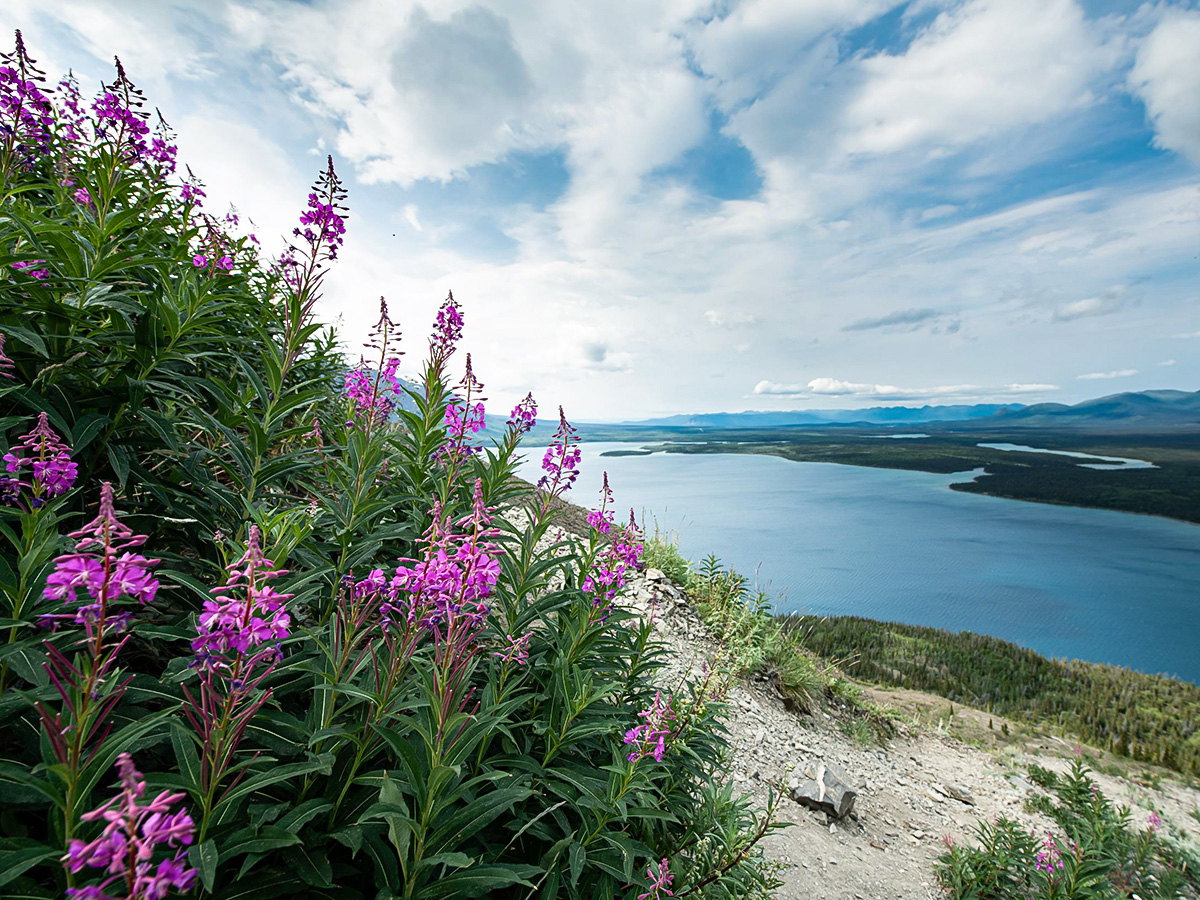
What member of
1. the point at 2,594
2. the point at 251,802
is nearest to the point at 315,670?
the point at 251,802

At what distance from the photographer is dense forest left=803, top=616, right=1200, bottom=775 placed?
30.1 ft

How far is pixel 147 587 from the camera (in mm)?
852

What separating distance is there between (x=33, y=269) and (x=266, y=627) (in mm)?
2239

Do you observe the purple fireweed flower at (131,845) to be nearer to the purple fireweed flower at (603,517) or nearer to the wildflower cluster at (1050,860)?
the purple fireweed flower at (603,517)

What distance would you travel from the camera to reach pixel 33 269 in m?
1.97

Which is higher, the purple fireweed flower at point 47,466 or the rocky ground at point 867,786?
the purple fireweed flower at point 47,466

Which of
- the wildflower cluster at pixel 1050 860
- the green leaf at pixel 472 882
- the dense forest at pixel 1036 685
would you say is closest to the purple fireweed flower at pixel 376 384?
the green leaf at pixel 472 882

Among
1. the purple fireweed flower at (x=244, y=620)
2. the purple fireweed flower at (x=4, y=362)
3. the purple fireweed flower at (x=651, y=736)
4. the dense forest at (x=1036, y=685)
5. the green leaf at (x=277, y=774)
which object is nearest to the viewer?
the purple fireweed flower at (x=244, y=620)

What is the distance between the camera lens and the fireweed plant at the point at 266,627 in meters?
0.97

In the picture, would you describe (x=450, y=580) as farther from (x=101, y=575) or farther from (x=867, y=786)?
(x=867, y=786)

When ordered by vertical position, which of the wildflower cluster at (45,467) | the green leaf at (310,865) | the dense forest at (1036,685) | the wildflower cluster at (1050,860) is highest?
the wildflower cluster at (45,467)

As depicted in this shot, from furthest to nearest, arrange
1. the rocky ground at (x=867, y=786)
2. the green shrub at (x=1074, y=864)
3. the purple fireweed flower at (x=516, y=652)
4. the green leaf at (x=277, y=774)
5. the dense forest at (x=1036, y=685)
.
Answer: the dense forest at (x=1036, y=685) < the rocky ground at (x=867, y=786) < the green shrub at (x=1074, y=864) < the purple fireweed flower at (x=516, y=652) < the green leaf at (x=277, y=774)

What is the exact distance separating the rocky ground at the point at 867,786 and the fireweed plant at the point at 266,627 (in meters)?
1.01

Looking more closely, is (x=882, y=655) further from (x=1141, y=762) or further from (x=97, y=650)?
(x=97, y=650)
